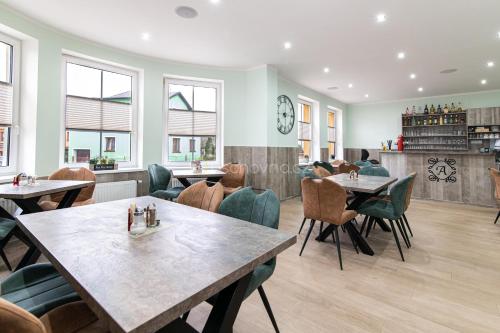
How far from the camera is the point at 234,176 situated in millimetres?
5055

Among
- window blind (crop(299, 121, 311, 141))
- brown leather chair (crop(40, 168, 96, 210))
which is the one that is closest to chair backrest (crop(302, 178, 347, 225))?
brown leather chair (crop(40, 168, 96, 210))

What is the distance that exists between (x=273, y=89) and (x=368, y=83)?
292 centimetres

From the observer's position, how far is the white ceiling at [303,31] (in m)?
3.28

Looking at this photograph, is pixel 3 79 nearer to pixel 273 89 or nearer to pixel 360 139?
pixel 273 89

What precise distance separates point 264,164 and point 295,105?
88.3 inches

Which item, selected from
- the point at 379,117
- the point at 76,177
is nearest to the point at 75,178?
the point at 76,177

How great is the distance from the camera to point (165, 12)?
11.2 feet

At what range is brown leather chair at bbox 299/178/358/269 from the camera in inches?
107

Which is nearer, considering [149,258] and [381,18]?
[149,258]

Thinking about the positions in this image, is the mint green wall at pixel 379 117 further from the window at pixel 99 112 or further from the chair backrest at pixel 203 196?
the chair backrest at pixel 203 196

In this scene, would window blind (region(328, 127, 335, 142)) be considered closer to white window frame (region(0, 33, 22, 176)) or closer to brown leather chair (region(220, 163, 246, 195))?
brown leather chair (region(220, 163, 246, 195))

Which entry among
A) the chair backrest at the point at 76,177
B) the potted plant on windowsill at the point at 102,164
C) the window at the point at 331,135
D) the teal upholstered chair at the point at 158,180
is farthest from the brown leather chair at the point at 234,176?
the window at the point at 331,135

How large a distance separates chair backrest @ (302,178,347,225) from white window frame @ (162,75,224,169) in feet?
10.6

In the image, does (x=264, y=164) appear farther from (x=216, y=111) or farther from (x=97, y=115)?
(x=97, y=115)
